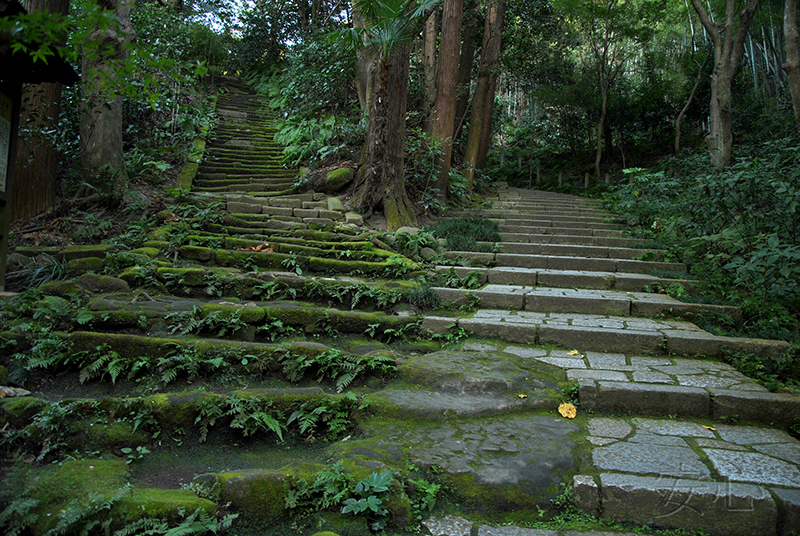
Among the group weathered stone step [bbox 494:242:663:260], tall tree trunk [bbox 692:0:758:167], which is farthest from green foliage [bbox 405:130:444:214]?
tall tree trunk [bbox 692:0:758:167]

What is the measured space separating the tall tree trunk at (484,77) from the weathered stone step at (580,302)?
6.33m

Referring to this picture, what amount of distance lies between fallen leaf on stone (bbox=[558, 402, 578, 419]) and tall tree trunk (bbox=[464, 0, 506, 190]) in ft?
27.5

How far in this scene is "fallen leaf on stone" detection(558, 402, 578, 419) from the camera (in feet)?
10.2

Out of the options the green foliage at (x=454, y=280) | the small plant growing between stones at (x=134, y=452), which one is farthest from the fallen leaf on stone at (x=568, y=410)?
the small plant growing between stones at (x=134, y=452)

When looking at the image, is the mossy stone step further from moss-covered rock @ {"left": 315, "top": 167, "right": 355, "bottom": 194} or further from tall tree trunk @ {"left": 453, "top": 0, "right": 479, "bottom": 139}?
tall tree trunk @ {"left": 453, "top": 0, "right": 479, "bottom": 139}

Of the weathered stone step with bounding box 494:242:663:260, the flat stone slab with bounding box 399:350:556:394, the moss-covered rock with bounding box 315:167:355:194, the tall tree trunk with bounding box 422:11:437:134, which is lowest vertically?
the flat stone slab with bounding box 399:350:556:394

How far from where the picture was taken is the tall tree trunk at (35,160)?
584 cm

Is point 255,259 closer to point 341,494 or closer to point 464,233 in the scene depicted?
point 464,233

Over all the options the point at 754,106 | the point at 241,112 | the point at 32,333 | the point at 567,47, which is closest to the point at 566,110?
the point at 567,47

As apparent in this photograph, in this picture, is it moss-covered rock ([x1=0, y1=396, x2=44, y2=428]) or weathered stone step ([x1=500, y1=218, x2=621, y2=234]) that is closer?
moss-covered rock ([x1=0, y1=396, x2=44, y2=428])

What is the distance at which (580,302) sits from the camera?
491 centimetres

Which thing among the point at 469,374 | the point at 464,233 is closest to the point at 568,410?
the point at 469,374

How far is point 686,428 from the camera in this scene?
297cm

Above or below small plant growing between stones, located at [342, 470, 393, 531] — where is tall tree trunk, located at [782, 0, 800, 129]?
above
